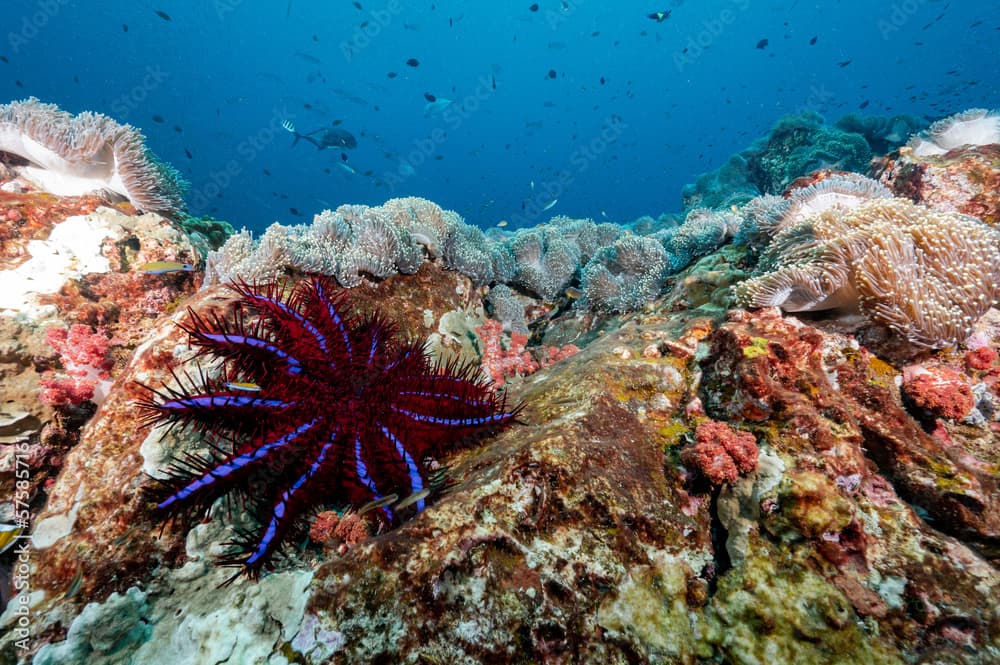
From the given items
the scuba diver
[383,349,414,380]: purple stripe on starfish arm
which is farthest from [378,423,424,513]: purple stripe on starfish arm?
the scuba diver

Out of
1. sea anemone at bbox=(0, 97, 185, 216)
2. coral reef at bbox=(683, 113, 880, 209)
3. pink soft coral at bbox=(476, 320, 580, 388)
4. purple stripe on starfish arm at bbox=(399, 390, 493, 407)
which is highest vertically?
coral reef at bbox=(683, 113, 880, 209)

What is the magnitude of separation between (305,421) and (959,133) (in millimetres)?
8733

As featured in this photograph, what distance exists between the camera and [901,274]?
2.48 m

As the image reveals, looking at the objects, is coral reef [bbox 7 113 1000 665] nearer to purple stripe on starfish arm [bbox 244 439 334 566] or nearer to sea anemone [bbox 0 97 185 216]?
purple stripe on starfish arm [bbox 244 439 334 566]

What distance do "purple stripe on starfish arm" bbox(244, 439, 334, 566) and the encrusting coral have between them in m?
2.91

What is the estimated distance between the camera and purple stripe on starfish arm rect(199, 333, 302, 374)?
2.24 m

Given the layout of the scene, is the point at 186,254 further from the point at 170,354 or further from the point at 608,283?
the point at 608,283

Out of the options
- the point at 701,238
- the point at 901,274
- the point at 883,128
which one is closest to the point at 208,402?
the point at 901,274

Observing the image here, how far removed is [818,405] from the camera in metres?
2.30

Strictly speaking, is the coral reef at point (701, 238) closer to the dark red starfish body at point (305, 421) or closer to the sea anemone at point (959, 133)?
the sea anemone at point (959, 133)

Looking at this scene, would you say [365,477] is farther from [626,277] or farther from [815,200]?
[815,200]

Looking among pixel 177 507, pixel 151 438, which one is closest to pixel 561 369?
pixel 177 507

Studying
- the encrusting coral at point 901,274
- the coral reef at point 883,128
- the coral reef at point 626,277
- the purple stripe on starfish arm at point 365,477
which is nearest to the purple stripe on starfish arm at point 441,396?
the purple stripe on starfish arm at point 365,477

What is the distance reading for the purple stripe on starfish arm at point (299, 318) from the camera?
8.13ft
